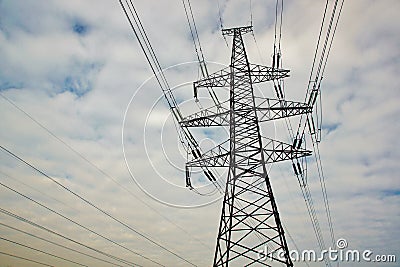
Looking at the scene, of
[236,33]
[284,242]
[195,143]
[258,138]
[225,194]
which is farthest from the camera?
[236,33]

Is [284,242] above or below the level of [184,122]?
below

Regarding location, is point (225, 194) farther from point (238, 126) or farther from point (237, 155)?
point (238, 126)

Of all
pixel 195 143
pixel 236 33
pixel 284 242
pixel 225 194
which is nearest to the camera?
pixel 284 242

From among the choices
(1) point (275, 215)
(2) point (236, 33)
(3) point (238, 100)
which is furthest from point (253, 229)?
(2) point (236, 33)

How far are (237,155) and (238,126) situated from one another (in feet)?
6.84

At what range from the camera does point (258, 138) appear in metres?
18.2

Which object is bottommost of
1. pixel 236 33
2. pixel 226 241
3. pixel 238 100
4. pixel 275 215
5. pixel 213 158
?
pixel 226 241

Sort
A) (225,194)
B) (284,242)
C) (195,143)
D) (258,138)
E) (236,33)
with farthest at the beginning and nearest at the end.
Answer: (236,33)
(195,143)
(258,138)
(225,194)
(284,242)

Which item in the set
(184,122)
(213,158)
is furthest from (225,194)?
(184,122)

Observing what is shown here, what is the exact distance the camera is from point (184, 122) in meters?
19.0

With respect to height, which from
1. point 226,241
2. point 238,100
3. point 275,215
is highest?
point 238,100

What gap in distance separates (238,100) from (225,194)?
6.21 m

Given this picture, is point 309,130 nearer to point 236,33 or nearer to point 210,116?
point 210,116

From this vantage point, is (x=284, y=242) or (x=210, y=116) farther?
(x=210, y=116)
